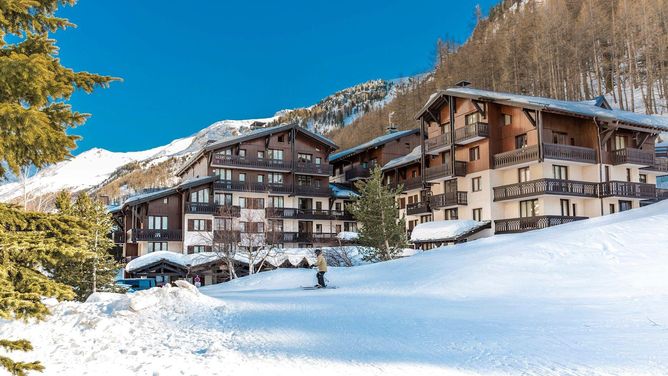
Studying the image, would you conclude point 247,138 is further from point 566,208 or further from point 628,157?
point 628,157

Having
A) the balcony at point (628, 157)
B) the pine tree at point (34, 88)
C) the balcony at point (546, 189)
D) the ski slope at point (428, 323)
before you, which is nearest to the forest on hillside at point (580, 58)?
the balcony at point (628, 157)

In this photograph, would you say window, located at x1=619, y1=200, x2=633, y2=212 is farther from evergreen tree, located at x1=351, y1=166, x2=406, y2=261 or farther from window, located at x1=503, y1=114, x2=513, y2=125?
evergreen tree, located at x1=351, y1=166, x2=406, y2=261

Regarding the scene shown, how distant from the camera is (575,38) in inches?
3248

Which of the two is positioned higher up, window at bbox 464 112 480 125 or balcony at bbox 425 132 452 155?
window at bbox 464 112 480 125

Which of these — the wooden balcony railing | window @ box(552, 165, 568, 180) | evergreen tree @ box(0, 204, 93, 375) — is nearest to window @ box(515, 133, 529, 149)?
window @ box(552, 165, 568, 180)

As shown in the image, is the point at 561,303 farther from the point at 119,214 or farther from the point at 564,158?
the point at 119,214

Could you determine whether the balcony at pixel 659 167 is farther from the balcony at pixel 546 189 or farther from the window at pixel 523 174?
the window at pixel 523 174

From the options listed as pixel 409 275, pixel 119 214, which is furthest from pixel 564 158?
pixel 119 214

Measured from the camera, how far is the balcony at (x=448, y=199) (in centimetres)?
4372

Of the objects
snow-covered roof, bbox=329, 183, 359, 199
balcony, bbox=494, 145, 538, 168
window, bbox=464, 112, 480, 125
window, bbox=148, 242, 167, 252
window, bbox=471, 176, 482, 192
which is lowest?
window, bbox=148, 242, 167, 252

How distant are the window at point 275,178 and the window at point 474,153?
2131 cm

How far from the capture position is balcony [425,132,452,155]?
4557cm

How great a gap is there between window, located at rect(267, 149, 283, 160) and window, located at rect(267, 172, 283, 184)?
1.72 metres

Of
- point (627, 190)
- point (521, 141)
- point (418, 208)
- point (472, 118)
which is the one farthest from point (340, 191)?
point (627, 190)
